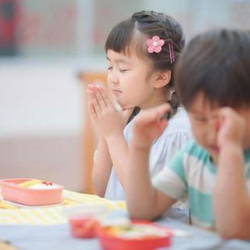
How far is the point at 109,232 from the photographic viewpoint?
1.02 metres

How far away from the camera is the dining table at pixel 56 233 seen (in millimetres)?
1033

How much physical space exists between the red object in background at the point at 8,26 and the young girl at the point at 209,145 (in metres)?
4.81

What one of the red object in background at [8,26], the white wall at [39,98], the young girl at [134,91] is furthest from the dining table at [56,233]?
the red object in background at [8,26]

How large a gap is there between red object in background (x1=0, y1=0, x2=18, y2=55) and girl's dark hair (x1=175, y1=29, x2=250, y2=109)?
16.0ft

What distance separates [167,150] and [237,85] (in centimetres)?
56

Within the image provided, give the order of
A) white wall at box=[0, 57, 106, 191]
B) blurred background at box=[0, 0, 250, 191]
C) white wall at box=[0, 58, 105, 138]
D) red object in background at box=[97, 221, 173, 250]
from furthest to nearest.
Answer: white wall at box=[0, 58, 105, 138] < blurred background at box=[0, 0, 250, 191] < white wall at box=[0, 57, 106, 191] < red object in background at box=[97, 221, 173, 250]

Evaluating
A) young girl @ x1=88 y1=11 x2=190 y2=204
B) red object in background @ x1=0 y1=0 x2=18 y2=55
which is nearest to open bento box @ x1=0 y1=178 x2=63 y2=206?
young girl @ x1=88 y1=11 x2=190 y2=204

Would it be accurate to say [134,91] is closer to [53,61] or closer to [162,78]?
[162,78]

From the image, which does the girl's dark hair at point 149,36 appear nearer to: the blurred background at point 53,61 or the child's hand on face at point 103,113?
the child's hand on face at point 103,113

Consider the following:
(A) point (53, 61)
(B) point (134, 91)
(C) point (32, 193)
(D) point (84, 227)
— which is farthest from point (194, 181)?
(A) point (53, 61)

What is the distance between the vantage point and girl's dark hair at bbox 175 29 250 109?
3.51 ft

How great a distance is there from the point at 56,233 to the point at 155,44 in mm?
699

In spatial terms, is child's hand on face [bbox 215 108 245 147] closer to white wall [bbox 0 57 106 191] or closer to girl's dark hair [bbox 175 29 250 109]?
girl's dark hair [bbox 175 29 250 109]

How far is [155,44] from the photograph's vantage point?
5.57 feet
